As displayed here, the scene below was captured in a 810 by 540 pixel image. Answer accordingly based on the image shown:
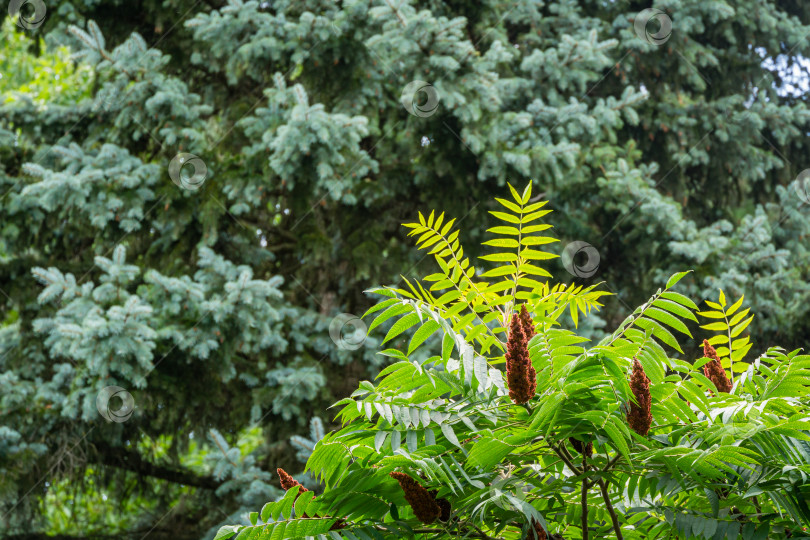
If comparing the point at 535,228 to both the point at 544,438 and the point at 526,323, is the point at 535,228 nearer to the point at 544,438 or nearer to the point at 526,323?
the point at 526,323

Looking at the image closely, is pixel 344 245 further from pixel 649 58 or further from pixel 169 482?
pixel 649 58

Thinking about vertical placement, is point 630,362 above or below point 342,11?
below

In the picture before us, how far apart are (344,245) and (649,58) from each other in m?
3.36

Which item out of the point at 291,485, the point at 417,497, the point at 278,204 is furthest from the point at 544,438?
the point at 278,204

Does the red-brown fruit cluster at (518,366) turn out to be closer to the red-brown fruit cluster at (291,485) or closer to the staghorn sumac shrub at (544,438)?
the staghorn sumac shrub at (544,438)

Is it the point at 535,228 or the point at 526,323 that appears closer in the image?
the point at 526,323

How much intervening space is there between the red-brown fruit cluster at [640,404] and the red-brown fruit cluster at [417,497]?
396mm

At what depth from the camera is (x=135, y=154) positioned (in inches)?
273

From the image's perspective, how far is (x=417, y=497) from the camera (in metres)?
1.45

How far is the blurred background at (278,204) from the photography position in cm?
564

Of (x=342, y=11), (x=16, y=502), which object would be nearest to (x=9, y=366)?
(x=16, y=502)

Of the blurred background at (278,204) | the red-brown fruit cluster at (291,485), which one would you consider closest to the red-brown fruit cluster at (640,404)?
the red-brown fruit cluster at (291,485)

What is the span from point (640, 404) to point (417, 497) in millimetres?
431

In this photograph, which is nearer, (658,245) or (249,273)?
(249,273)
